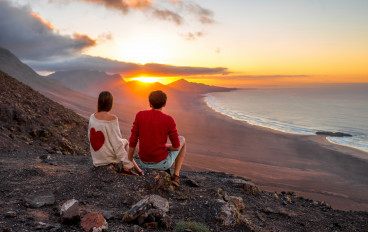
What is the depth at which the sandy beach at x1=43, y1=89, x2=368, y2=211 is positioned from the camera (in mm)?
12414

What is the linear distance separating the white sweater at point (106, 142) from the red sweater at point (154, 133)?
266 mm

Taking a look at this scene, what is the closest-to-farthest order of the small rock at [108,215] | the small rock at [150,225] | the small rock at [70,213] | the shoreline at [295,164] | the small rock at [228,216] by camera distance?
1. the small rock at [70,213]
2. the small rock at [150,225]
3. the small rock at [108,215]
4. the small rock at [228,216]
5. the shoreline at [295,164]

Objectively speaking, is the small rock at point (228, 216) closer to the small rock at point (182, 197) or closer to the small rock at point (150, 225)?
the small rock at point (182, 197)

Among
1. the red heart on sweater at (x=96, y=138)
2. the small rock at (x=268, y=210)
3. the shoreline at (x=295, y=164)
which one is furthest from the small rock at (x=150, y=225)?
the shoreline at (x=295, y=164)

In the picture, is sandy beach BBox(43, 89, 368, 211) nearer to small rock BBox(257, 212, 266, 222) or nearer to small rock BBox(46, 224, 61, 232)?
small rock BBox(257, 212, 266, 222)

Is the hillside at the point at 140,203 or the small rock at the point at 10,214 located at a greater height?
the small rock at the point at 10,214

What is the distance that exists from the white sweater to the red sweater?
0.87 feet

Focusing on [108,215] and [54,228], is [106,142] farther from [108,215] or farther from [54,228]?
[54,228]

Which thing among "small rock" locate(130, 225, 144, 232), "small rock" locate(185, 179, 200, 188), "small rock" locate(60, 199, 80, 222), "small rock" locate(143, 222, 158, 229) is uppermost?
"small rock" locate(60, 199, 80, 222)

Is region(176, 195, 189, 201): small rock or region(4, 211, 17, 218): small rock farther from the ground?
region(4, 211, 17, 218): small rock

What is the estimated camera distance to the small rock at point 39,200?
13.7ft

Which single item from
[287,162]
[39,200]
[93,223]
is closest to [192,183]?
[93,223]

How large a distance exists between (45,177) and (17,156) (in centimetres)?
284

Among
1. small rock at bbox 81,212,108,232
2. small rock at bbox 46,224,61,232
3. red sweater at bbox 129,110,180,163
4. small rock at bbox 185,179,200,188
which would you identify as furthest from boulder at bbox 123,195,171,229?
small rock at bbox 185,179,200,188
